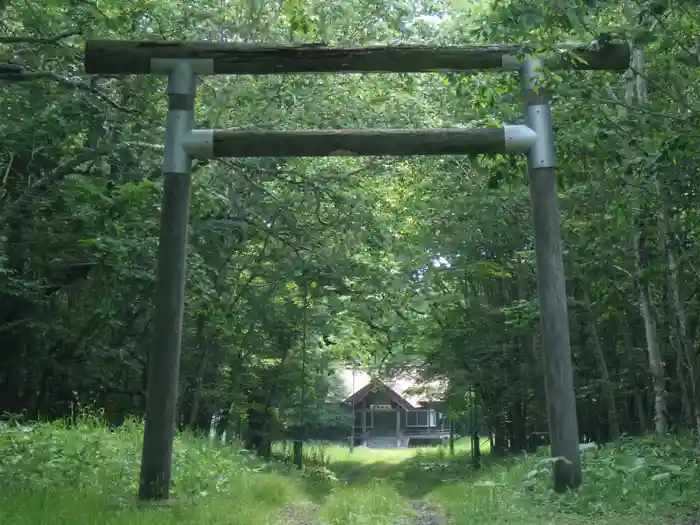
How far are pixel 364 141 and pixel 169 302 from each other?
236cm

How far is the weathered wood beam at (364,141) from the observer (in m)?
7.48

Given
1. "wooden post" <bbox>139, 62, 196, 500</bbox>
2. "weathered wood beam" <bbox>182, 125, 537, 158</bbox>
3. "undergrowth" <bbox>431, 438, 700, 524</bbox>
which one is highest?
"weathered wood beam" <bbox>182, 125, 537, 158</bbox>

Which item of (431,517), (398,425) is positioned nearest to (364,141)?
(431,517)

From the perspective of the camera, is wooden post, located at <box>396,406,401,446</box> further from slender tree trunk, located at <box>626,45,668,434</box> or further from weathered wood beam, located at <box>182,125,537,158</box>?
weathered wood beam, located at <box>182,125,537,158</box>

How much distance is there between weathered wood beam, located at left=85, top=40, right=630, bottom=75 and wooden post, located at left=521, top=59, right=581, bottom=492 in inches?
19.6

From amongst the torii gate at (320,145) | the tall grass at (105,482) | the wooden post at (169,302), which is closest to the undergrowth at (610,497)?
the torii gate at (320,145)

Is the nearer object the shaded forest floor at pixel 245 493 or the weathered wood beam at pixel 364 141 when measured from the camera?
the shaded forest floor at pixel 245 493

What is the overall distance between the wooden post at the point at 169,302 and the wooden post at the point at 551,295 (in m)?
3.26

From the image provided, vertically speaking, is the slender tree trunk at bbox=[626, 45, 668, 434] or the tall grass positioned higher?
the slender tree trunk at bbox=[626, 45, 668, 434]

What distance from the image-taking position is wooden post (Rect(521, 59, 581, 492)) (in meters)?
7.20

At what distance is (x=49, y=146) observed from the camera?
11.2m

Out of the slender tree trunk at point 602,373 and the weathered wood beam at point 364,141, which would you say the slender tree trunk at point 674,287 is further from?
the weathered wood beam at point 364,141

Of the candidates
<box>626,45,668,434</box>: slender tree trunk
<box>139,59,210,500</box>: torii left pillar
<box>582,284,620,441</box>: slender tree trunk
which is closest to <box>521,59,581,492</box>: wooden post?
<box>139,59,210,500</box>: torii left pillar

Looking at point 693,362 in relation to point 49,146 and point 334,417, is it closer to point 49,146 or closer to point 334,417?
point 49,146
